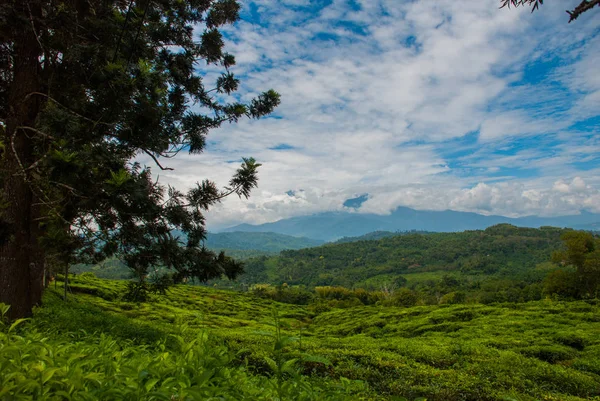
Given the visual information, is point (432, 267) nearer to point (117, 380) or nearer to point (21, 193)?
point (21, 193)

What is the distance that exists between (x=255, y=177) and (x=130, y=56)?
146 inches

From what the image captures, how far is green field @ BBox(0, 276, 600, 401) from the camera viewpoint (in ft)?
5.85

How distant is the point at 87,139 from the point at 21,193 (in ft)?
8.08

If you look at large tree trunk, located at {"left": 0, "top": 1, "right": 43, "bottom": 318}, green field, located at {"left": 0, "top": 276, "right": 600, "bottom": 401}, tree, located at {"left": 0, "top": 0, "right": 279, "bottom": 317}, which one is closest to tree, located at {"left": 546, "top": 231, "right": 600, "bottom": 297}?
green field, located at {"left": 0, "top": 276, "right": 600, "bottom": 401}

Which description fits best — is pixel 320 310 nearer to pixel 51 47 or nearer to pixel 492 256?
pixel 51 47

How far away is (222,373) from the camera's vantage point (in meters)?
2.24

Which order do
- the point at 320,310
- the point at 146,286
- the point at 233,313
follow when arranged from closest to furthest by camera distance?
the point at 146,286 < the point at 233,313 < the point at 320,310

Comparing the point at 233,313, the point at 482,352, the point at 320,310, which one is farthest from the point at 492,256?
the point at 482,352

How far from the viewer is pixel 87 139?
5922 millimetres

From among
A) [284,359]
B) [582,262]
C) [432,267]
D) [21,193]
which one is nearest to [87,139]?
[21,193]

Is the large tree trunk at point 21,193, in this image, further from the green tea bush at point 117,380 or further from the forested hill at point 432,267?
the forested hill at point 432,267

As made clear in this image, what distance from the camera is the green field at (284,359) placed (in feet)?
5.85

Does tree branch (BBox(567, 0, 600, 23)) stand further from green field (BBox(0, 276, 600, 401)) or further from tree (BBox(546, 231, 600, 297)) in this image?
tree (BBox(546, 231, 600, 297))

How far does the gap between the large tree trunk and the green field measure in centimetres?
83
